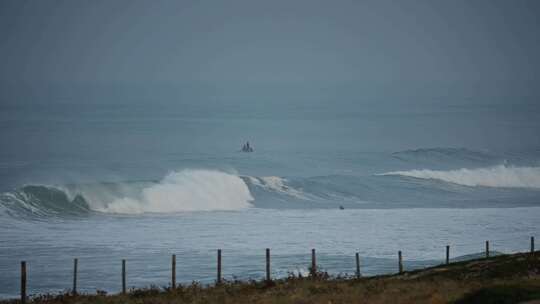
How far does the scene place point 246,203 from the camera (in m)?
66.3

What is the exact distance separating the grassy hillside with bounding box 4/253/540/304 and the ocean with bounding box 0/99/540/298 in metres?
7.80

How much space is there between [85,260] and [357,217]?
2016 cm

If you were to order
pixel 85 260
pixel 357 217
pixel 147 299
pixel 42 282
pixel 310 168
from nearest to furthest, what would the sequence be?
pixel 147 299
pixel 42 282
pixel 85 260
pixel 357 217
pixel 310 168

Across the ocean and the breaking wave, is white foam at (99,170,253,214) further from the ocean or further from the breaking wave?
the ocean

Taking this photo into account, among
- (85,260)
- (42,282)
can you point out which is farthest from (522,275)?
(85,260)

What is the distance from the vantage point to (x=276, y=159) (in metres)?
108

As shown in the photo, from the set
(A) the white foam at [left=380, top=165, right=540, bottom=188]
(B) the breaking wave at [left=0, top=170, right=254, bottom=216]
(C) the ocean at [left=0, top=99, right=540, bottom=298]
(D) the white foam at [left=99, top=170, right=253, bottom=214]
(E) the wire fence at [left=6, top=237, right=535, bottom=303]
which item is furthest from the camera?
(A) the white foam at [left=380, top=165, right=540, bottom=188]

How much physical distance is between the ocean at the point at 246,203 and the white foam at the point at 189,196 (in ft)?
0.49

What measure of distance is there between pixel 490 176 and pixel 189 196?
28250mm

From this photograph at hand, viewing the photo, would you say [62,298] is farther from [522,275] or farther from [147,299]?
[522,275]

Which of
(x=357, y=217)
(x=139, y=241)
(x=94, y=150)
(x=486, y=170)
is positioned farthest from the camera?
(x=94, y=150)

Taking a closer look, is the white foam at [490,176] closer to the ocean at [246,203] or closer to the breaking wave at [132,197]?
the ocean at [246,203]

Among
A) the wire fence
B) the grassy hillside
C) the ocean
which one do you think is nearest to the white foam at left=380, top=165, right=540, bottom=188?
the ocean

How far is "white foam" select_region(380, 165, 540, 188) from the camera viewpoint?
81.1m
